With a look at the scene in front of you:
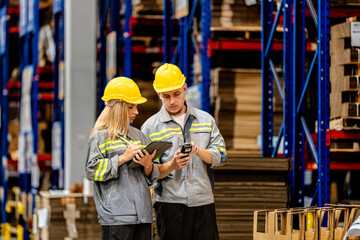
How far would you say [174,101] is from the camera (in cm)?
532

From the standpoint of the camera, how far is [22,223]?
14031mm

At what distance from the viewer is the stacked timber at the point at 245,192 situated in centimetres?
626

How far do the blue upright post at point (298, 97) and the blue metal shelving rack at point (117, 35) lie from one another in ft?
13.2

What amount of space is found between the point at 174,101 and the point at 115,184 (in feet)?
2.48

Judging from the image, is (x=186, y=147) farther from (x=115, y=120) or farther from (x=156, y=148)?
(x=115, y=120)

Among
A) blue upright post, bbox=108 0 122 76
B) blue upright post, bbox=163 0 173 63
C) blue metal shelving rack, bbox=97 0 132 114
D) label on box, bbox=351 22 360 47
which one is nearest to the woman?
label on box, bbox=351 22 360 47

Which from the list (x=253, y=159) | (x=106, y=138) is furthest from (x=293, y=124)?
(x=106, y=138)

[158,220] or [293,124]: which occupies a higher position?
[293,124]

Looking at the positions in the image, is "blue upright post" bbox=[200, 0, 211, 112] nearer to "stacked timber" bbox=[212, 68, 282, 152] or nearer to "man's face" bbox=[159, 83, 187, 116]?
"stacked timber" bbox=[212, 68, 282, 152]

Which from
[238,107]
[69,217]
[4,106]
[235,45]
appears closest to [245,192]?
[238,107]

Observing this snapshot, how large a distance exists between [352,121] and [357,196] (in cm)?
256

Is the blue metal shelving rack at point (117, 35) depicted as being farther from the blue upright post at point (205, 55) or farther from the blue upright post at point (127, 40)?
the blue upright post at point (205, 55)

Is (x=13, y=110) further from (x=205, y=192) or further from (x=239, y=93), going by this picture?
(x=205, y=192)

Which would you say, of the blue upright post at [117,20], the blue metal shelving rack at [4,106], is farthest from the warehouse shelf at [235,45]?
the blue metal shelving rack at [4,106]
